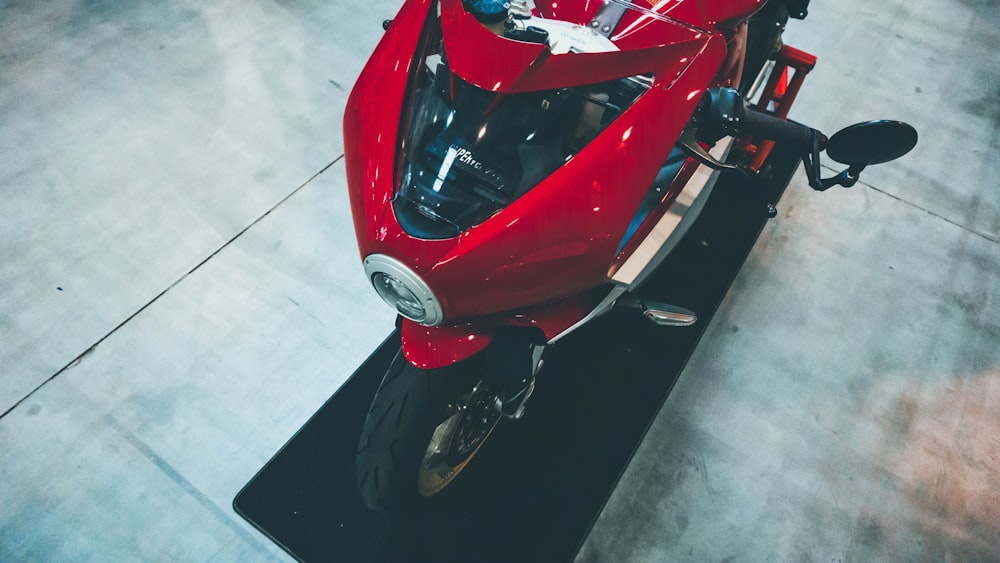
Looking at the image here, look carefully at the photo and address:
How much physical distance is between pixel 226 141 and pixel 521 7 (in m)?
1.87

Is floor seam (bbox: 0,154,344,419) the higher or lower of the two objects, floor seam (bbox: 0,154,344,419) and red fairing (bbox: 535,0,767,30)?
Result: the lower

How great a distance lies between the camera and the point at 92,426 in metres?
2.03

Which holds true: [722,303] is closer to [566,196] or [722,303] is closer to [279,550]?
[566,196]

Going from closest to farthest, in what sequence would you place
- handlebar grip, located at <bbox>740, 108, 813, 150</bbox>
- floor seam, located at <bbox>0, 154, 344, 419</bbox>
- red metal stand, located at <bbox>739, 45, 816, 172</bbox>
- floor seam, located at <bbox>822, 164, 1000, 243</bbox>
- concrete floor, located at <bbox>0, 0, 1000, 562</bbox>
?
handlebar grip, located at <bbox>740, 108, 813, 150</bbox> → concrete floor, located at <bbox>0, 0, 1000, 562</bbox> → floor seam, located at <bbox>0, 154, 344, 419</bbox> → red metal stand, located at <bbox>739, 45, 816, 172</bbox> → floor seam, located at <bbox>822, 164, 1000, 243</bbox>

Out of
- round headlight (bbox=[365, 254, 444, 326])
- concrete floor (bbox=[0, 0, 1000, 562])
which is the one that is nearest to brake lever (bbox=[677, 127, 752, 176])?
round headlight (bbox=[365, 254, 444, 326])

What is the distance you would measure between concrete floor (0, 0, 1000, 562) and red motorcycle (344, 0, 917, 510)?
775mm

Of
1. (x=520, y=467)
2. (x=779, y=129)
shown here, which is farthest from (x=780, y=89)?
(x=520, y=467)

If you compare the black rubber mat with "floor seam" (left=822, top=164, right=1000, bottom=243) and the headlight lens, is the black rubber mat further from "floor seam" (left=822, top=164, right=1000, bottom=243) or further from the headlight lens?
"floor seam" (left=822, top=164, right=1000, bottom=243)

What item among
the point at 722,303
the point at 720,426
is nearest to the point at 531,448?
the point at 720,426

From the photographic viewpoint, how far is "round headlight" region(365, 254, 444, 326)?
3.88ft

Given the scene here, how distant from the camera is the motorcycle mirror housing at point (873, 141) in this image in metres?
1.34

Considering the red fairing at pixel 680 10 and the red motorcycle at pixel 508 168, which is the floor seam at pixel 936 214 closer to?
the red fairing at pixel 680 10

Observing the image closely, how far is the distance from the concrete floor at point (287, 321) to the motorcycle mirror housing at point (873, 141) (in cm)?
106

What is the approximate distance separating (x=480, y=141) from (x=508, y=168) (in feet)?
0.25
